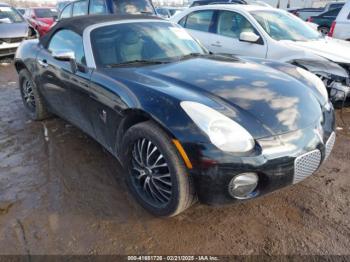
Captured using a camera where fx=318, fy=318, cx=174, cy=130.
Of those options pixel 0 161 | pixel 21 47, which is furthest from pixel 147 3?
pixel 0 161

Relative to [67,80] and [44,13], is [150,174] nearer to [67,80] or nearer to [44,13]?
[67,80]

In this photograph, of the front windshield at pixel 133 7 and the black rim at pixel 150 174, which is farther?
the front windshield at pixel 133 7

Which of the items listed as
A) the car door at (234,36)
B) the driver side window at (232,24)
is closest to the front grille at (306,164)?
the car door at (234,36)

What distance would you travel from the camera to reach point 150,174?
2.40 m

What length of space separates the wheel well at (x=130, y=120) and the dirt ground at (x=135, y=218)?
507 mm

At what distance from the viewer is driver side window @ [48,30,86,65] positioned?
3.12 m

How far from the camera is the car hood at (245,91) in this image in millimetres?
2217

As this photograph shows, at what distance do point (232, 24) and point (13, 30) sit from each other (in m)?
6.66

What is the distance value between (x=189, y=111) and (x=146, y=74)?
747 mm

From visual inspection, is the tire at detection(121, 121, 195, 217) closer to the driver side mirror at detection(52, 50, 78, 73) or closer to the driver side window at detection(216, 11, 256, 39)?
the driver side mirror at detection(52, 50, 78, 73)

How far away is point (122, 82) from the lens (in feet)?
8.50

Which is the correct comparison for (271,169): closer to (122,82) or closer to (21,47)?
(122,82)

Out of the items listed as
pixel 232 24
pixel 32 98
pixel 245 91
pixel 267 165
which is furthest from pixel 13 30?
pixel 267 165

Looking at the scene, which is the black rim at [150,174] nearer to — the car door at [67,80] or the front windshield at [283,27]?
the car door at [67,80]
